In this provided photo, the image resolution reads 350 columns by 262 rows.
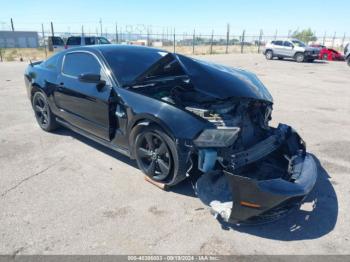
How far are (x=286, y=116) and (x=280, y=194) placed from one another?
15.5 feet

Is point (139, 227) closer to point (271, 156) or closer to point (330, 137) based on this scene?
point (271, 156)

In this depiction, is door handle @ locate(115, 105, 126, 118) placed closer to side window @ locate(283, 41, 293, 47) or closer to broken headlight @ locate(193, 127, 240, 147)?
broken headlight @ locate(193, 127, 240, 147)

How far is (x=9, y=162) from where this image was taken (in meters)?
4.56

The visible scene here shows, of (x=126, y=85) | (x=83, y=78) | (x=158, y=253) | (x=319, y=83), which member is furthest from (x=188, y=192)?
(x=319, y=83)

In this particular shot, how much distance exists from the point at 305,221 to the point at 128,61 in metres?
3.11

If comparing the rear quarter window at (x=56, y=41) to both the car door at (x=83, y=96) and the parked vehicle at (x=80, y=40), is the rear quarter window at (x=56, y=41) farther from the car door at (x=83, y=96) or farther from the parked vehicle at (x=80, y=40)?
the car door at (x=83, y=96)

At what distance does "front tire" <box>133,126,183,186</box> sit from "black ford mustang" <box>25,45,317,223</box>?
0.04 feet

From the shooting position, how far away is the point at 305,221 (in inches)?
128

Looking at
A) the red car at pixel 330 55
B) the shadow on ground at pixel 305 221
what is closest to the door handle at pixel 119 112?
the shadow on ground at pixel 305 221

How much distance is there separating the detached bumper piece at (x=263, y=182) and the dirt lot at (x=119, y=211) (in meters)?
0.22

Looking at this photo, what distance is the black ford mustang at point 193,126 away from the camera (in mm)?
3018

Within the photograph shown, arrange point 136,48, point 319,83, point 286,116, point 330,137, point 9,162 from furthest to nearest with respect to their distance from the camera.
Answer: point 319,83
point 286,116
point 330,137
point 136,48
point 9,162

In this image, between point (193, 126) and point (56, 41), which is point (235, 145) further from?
point (56, 41)

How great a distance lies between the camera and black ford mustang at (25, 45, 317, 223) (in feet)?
9.90
